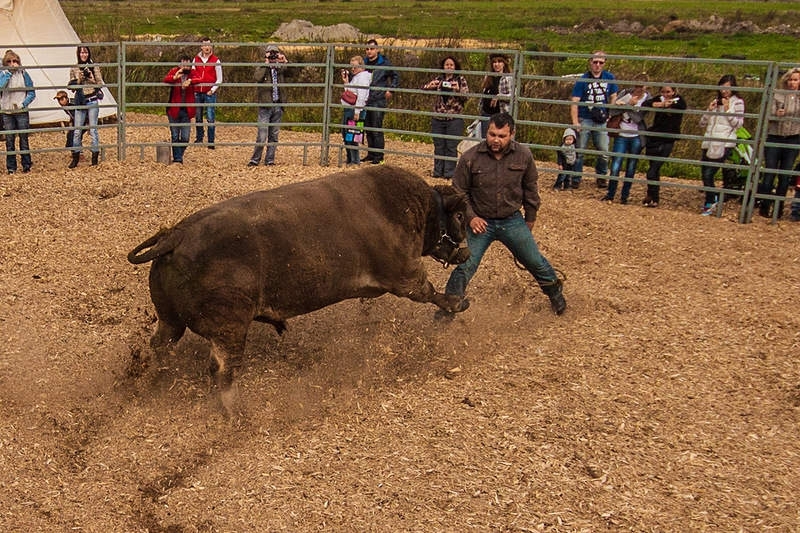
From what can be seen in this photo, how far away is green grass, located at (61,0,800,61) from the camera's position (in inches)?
1351

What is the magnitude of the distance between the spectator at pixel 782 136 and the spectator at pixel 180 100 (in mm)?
7847

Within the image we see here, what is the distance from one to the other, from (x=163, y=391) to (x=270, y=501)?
1.68 meters

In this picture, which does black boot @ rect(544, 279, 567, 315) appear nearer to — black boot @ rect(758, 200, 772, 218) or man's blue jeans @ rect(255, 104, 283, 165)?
black boot @ rect(758, 200, 772, 218)

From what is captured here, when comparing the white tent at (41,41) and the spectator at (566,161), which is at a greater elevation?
the white tent at (41,41)

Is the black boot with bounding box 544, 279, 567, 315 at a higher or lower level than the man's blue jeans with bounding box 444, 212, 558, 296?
lower

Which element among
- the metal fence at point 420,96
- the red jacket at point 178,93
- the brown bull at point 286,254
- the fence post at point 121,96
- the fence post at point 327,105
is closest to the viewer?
the brown bull at point 286,254

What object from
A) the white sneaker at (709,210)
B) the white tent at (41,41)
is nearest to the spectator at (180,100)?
the white tent at (41,41)

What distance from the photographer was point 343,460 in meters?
5.32

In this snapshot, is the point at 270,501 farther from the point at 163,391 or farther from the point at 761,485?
the point at 761,485

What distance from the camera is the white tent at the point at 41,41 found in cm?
1516

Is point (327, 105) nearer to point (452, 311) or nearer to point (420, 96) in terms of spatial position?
point (420, 96)

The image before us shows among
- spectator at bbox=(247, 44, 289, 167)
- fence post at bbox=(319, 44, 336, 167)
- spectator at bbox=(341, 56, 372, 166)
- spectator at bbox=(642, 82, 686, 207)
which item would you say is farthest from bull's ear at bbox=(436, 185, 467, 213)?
spectator at bbox=(247, 44, 289, 167)

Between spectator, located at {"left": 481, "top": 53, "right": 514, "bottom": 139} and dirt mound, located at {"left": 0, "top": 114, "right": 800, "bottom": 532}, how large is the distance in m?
3.27

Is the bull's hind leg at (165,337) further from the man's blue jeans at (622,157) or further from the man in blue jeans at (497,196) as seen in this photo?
the man's blue jeans at (622,157)
